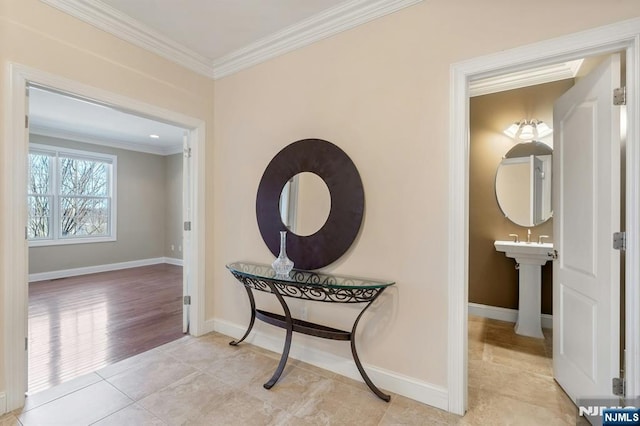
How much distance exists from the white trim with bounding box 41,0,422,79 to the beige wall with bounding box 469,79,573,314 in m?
2.02

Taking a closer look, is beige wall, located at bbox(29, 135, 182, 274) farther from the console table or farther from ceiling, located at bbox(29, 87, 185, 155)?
the console table

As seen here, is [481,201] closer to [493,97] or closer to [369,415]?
[493,97]

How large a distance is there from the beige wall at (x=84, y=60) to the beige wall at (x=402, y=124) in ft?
3.33

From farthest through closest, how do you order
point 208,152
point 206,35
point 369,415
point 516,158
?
point 516,158
point 208,152
point 206,35
point 369,415

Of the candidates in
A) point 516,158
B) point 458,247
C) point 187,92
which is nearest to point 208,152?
point 187,92

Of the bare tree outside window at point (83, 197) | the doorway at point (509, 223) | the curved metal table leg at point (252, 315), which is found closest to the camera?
the curved metal table leg at point (252, 315)

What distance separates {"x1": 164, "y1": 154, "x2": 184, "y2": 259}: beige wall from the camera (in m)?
6.67

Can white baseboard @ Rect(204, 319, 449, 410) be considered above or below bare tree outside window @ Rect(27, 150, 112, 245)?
below

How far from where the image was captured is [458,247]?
1.78m

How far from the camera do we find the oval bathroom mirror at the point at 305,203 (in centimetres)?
229

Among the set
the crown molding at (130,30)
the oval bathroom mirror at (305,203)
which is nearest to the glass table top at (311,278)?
the oval bathroom mirror at (305,203)

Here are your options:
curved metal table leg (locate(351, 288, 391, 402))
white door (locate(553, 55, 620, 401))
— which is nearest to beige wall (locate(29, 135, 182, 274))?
curved metal table leg (locate(351, 288, 391, 402))

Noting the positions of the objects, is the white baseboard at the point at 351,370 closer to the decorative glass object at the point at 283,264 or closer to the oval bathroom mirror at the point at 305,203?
the decorative glass object at the point at 283,264

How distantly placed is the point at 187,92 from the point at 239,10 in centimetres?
100
